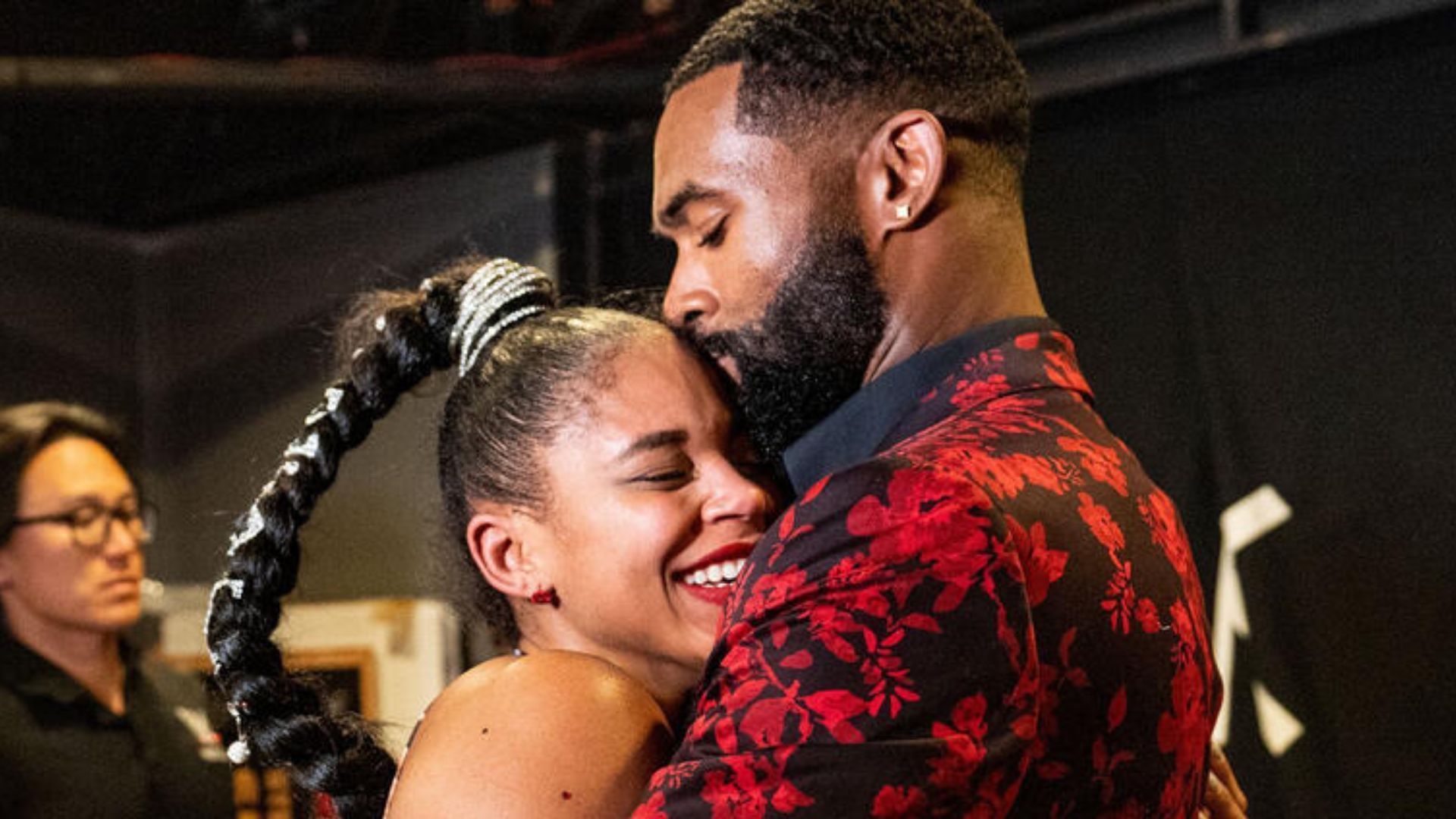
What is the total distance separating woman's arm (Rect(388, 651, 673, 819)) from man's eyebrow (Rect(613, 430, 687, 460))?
0.30 meters

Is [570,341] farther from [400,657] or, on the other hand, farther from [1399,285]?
[400,657]

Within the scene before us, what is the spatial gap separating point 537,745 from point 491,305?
2.39ft

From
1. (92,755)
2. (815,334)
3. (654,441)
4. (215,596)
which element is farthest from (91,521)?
(815,334)

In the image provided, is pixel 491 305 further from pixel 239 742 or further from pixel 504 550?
pixel 239 742

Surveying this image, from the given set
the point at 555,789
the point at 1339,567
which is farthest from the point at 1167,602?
the point at 1339,567

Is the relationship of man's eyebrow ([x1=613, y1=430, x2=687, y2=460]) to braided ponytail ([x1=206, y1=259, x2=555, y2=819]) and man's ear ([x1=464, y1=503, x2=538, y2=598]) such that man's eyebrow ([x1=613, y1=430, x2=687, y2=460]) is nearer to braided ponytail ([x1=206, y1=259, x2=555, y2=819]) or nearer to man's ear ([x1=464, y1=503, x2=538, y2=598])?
man's ear ([x1=464, y1=503, x2=538, y2=598])

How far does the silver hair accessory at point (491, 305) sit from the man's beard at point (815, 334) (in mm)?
444

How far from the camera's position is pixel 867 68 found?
1645 millimetres

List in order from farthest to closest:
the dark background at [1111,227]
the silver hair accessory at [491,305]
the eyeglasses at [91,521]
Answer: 1. the eyeglasses at [91,521]
2. the dark background at [1111,227]
3. the silver hair accessory at [491,305]

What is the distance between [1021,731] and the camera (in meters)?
1.21

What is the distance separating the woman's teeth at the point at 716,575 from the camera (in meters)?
1.84

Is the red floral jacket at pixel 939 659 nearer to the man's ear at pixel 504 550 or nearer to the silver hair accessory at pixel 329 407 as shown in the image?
the man's ear at pixel 504 550

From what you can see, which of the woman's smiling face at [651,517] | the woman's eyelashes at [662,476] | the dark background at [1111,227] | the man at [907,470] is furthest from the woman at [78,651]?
the man at [907,470]

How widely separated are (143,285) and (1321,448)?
389cm
